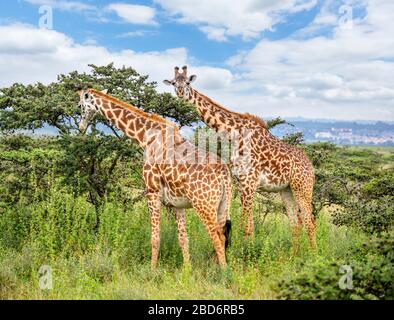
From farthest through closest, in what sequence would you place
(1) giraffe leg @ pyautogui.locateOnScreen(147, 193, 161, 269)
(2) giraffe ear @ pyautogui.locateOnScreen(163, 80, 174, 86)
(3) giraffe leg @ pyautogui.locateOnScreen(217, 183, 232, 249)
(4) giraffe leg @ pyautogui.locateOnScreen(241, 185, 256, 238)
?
(2) giraffe ear @ pyautogui.locateOnScreen(163, 80, 174, 86)
(4) giraffe leg @ pyautogui.locateOnScreen(241, 185, 256, 238)
(1) giraffe leg @ pyautogui.locateOnScreen(147, 193, 161, 269)
(3) giraffe leg @ pyautogui.locateOnScreen(217, 183, 232, 249)

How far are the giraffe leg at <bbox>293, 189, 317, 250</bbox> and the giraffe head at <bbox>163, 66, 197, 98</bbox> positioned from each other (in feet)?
9.96

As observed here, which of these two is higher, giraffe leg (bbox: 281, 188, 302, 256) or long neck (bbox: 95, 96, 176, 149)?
long neck (bbox: 95, 96, 176, 149)

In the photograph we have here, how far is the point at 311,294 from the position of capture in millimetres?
5715

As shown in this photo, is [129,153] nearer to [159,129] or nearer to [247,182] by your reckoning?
[159,129]

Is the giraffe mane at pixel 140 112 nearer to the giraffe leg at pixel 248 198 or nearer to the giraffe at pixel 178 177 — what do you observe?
the giraffe at pixel 178 177

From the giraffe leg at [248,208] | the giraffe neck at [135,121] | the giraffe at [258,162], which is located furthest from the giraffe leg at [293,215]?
the giraffe neck at [135,121]

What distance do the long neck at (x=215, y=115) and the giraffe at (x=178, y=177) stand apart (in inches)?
55.9

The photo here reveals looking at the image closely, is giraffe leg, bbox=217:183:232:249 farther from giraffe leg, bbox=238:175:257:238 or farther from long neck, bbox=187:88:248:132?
long neck, bbox=187:88:248:132

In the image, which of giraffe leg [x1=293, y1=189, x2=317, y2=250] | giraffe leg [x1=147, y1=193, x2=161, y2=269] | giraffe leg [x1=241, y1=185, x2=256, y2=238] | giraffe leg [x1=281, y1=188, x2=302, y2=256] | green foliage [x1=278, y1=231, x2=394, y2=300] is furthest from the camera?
giraffe leg [x1=281, y1=188, x2=302, y2=256]

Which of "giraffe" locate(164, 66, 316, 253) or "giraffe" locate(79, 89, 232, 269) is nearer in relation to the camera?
"giraffe" locate(79, 89, 232, 269)

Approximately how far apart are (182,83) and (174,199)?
2.84 meters

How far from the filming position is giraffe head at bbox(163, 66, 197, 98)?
9914mm

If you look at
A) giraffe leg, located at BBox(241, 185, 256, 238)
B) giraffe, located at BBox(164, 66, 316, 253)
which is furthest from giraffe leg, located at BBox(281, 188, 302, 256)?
giraffe leg, located at BBox(241, 185, 256, 238)
